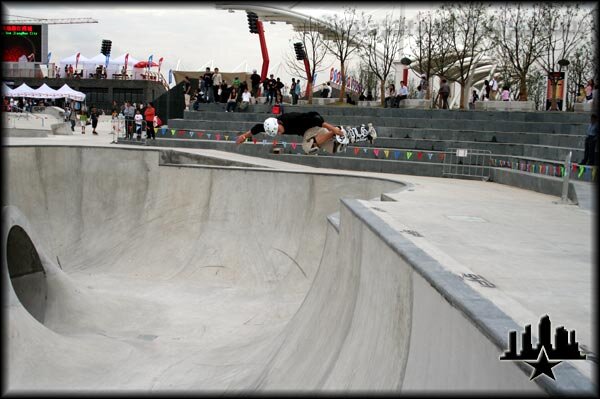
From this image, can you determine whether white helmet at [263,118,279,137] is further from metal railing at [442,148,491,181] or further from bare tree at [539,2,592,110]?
bare tree at [539,2,592,110]

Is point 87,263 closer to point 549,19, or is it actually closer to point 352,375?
point 352,375

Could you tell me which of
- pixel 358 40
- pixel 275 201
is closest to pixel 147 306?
pixel 275 201

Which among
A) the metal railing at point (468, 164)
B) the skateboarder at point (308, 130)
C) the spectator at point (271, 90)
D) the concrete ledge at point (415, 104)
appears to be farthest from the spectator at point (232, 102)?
the skateboarder at point (308, 130)

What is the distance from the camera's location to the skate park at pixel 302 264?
158 inches

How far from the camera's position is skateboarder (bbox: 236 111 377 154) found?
30.0 feet

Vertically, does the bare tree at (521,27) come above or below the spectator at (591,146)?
above

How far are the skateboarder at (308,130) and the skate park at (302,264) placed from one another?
1.17 meters

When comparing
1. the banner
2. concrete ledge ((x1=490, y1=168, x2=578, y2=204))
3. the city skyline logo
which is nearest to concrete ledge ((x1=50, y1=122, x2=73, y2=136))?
the banner

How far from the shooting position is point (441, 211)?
8.88 meters

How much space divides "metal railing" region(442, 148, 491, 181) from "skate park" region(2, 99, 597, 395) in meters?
0.12

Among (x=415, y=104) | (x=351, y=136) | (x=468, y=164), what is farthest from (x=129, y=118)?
(x=351, y=136)

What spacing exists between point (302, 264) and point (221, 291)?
1.68 meters

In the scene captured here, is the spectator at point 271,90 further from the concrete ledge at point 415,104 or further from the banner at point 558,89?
the banner at point 558,89

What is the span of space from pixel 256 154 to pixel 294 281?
29.3ft
